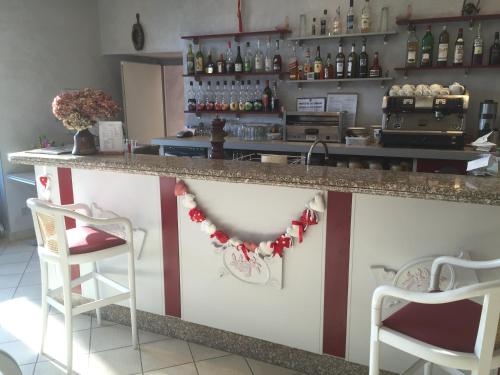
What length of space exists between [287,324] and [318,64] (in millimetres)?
3078

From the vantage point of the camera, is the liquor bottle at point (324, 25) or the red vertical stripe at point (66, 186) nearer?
the red vertical stripe at point (66, 186)

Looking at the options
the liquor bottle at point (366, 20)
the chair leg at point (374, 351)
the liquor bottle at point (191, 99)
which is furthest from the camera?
the liquor bottle at point (191, 99)

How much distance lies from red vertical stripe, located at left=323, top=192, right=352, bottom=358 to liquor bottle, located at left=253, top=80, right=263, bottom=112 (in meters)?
3.06

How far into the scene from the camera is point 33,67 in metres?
4.46

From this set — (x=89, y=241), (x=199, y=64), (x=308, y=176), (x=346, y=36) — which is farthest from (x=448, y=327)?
(x=199, y=64)

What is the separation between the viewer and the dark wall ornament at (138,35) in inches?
207

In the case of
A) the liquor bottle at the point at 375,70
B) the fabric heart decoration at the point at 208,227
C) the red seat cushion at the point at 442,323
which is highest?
the liquor bottle at the point at 375,70

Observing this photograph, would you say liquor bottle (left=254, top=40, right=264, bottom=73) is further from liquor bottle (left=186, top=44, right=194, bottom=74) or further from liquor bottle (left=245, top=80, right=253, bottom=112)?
liquor bottle (left=186, top=44, right=194, bottom=74)

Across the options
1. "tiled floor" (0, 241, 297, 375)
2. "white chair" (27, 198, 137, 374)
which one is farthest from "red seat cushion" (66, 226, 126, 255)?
"tiled floor" (0, 241, 297, 375)

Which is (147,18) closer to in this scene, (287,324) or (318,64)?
(318,64)

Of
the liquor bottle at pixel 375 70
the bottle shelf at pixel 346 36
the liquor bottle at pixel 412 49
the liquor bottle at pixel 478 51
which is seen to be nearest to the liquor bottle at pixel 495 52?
the liquor bottle at pixel 478 51

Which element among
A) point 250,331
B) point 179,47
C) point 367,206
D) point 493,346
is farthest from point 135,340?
point 179,47

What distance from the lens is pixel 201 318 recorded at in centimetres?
237

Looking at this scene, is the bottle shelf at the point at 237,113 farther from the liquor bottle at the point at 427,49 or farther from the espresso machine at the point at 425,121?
the liquor bottle at the point at 427,49
